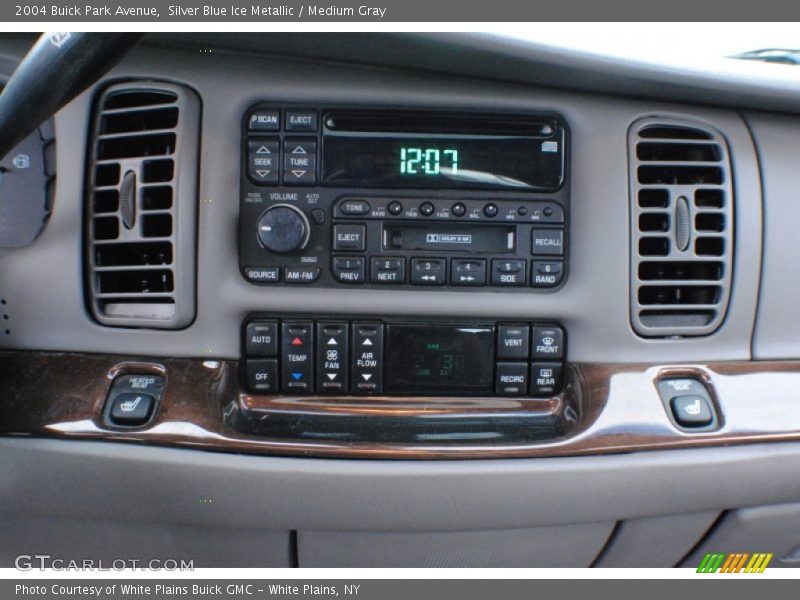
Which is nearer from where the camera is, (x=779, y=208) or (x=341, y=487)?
(x=341, y=487)

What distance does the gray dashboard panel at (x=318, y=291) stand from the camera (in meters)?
1.12

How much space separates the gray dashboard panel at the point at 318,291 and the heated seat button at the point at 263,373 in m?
0.05

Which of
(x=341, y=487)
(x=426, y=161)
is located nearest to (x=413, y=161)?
(x=426, y=161)

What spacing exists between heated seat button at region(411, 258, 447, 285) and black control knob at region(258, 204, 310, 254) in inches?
8.3

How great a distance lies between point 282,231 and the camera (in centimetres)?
112

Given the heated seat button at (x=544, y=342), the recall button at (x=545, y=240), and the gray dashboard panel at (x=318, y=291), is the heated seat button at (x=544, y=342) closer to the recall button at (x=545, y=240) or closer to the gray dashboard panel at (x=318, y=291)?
the gray dashboard panel at (x=318, y=291)

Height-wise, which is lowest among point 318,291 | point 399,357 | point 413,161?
point 399,357

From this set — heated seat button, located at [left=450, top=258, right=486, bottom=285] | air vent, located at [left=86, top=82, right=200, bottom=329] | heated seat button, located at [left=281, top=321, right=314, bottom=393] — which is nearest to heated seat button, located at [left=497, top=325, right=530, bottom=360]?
heated seat button, located at [left=450, top=258, right=486, bottom=285]

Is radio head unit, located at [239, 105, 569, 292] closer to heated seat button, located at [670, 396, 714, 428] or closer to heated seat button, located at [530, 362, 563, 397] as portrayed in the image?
heated seat button, located at [530, 362, 563, 397]

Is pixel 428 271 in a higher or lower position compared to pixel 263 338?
higher

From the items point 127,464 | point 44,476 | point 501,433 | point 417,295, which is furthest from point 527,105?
point 44,476

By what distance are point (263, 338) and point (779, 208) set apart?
1.04 metres

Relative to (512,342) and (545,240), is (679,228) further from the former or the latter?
(512,342)

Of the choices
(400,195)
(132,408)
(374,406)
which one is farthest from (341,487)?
(400,195)
